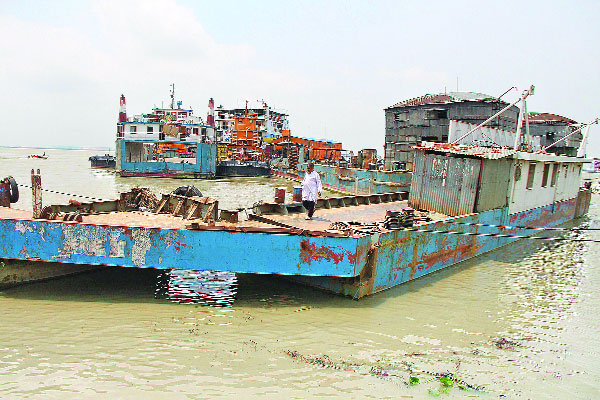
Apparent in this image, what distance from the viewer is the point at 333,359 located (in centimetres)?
592

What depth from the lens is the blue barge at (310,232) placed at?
7.31 m

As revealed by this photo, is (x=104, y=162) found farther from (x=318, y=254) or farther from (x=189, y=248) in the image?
(x=318, y=254)

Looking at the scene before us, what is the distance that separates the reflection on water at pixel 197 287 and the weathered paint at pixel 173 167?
28.6m

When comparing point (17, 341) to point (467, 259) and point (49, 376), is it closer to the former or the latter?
point (49, 376)

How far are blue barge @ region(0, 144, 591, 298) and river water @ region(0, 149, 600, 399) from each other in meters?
0.76

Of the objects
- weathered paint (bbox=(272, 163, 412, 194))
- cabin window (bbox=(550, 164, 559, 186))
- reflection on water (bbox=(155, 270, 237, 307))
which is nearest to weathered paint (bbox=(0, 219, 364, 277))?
reflection on water (bbox=(155, 270, 237, 307))

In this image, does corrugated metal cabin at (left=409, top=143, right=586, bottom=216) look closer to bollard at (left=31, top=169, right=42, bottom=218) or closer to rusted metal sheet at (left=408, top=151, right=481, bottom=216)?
rusted metal sheet at (left=408, top=151, right=481, bottom=216)

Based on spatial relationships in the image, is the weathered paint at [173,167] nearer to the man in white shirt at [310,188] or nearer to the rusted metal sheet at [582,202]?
the rusted metal sheet at [582,202]

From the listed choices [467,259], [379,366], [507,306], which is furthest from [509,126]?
[379,366]

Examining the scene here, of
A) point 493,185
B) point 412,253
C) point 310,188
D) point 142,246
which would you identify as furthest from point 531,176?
point 142,246

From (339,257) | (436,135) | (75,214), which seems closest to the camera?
(339,257)

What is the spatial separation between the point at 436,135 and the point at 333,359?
1044 inches

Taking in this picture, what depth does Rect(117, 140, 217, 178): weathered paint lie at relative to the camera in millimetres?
36500

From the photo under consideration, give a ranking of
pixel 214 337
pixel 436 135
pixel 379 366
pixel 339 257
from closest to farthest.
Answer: pixel 379 366, pixel 214 337, pixel 339 257, pixel 436 135
